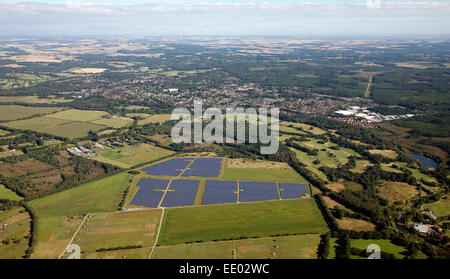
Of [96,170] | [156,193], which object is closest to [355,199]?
[156,193]

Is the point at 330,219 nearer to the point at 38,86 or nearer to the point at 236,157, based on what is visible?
the point at 236,157

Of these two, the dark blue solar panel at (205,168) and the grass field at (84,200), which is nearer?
the grass field at (84,200)

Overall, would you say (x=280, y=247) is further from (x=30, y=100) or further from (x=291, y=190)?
(x=30, y=100)

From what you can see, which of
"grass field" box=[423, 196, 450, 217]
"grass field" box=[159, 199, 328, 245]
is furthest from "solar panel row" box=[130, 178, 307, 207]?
"grass field" box=[423, 196, 450, 217]

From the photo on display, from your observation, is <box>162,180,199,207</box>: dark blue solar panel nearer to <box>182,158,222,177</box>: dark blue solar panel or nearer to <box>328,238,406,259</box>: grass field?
<box>182,158,222,177</box>: dark blue solar panel

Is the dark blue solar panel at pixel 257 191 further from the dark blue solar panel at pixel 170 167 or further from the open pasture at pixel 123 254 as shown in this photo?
the open pasture at pixel 123 254

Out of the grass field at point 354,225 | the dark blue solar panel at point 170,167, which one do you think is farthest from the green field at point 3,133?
the grass field at point 354,225

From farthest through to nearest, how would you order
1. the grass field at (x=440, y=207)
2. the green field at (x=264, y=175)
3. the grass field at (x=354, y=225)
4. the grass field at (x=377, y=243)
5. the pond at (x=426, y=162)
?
the pond at (x=426, y=162) < the green field at (x=264, y=175) < the grass field at (x=440, y=207) < the grass field at (x=354, y=225) < the grass field at (x=377, y=243)
